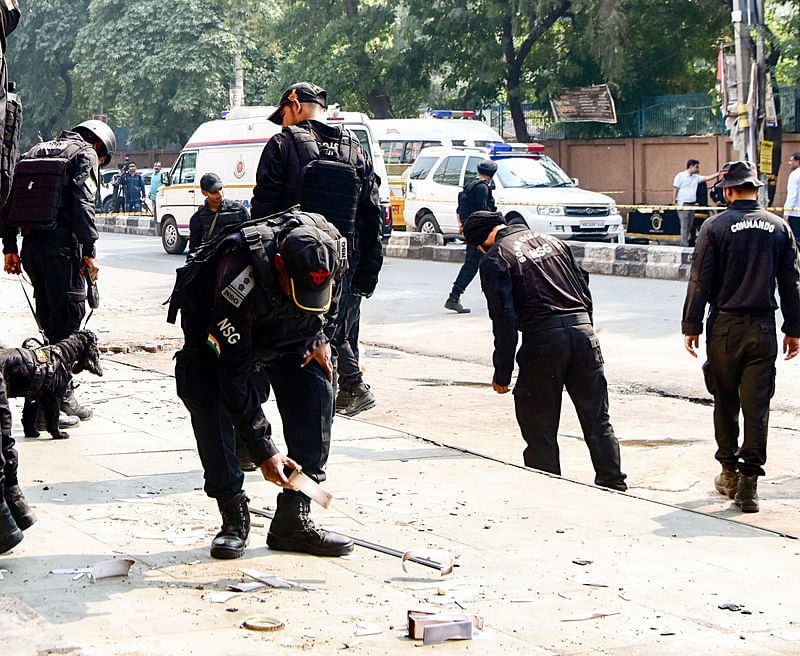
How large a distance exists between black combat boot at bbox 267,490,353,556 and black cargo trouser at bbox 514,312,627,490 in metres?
2.01

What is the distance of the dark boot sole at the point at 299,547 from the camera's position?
4750 mm

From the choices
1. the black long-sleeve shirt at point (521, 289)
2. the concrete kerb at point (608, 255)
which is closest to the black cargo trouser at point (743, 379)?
the black long-sleeve shirt at point (521, 289)

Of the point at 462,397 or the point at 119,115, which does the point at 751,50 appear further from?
the point at 119,115

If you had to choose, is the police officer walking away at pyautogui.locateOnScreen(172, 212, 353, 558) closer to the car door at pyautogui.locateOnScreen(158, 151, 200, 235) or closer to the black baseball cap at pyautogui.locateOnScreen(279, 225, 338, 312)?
the black baseball cap at pyautogui.locateOnScreen(279, 225, 338, 312)

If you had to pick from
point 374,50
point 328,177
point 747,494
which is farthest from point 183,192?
point 747,494

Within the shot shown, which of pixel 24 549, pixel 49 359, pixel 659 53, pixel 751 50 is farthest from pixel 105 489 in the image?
pixel 659 53

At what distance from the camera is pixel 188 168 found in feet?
76.7

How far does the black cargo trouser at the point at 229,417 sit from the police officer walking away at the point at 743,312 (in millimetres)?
2591

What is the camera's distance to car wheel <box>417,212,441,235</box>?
23322 millimetres

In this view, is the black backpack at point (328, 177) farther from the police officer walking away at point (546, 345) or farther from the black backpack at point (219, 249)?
A: the black backpack at point (219, 249)

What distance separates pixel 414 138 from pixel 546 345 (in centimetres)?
1947

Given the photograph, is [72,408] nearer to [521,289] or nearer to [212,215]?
[521,289]

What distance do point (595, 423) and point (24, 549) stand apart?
119 inches

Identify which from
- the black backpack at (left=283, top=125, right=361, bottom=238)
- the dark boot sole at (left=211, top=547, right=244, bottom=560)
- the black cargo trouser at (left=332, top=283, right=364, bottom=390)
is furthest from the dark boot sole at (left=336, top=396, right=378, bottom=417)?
Result: the dark boot sole at (left=211, top=547, right=244, bottom=560)
